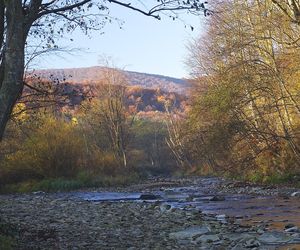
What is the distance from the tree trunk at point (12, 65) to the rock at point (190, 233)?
4.54 meters

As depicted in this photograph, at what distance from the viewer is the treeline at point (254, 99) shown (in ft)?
65.1

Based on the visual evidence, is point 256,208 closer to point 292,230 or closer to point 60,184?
point 292,230

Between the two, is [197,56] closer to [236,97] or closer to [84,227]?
[236,97]

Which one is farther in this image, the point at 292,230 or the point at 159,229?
the point at 159,229

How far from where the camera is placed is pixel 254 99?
66.5 ft

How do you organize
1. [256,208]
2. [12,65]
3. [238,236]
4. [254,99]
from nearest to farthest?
[12,65] → [238,236] → [256,208] → [254,99]

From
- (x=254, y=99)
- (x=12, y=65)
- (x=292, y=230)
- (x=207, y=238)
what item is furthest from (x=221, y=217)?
(x=254, y=99)

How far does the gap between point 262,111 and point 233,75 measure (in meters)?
3.94

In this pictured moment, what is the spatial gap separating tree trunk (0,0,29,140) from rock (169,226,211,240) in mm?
4543

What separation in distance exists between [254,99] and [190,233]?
40.1 feet

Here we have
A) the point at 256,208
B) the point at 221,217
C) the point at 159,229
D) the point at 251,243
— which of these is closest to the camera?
the point at 251,243

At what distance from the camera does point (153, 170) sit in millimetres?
58219

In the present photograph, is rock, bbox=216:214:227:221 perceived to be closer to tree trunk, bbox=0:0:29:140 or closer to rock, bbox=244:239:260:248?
rock, bbox=244:239:260:248

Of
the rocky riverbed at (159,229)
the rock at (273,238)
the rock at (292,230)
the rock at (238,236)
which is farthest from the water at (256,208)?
the rock at (238,236)
